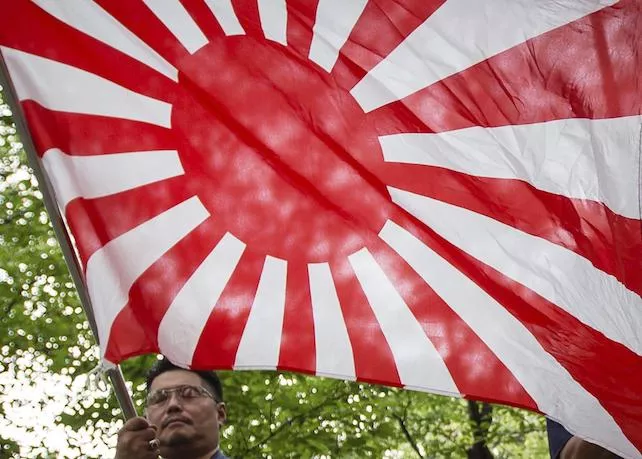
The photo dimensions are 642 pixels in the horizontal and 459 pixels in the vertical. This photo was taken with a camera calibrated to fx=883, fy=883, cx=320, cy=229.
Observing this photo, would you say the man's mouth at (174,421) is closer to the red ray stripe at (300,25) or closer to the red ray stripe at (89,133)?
the red ray stripe at (89,133)

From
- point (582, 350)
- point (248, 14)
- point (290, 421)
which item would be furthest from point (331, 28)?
point (290, 421)

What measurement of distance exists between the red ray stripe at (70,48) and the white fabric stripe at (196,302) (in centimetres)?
52

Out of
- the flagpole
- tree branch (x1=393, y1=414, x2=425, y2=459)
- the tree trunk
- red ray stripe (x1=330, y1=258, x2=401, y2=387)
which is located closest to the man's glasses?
the flagpole

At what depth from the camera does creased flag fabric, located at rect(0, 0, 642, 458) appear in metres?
2.50

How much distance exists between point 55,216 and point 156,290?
0.37 meters

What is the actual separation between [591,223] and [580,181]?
12cm

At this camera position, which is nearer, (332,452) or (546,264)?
(546,264)

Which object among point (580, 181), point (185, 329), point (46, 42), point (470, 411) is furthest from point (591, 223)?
point (470, 411)

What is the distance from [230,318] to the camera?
2.60 meters

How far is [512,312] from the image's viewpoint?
8.40ft

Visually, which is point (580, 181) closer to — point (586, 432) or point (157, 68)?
point (586, 432)

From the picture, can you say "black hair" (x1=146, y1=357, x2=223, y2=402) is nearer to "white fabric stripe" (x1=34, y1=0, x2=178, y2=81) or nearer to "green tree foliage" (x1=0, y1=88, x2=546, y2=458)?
"white fabric stripe" (x1=34, y1=0, x2=178, y2=81)

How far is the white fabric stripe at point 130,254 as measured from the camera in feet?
8.25

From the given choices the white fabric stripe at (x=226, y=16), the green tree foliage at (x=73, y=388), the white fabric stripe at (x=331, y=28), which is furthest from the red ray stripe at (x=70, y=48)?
the green tree foliage at (x=73, y=388)
